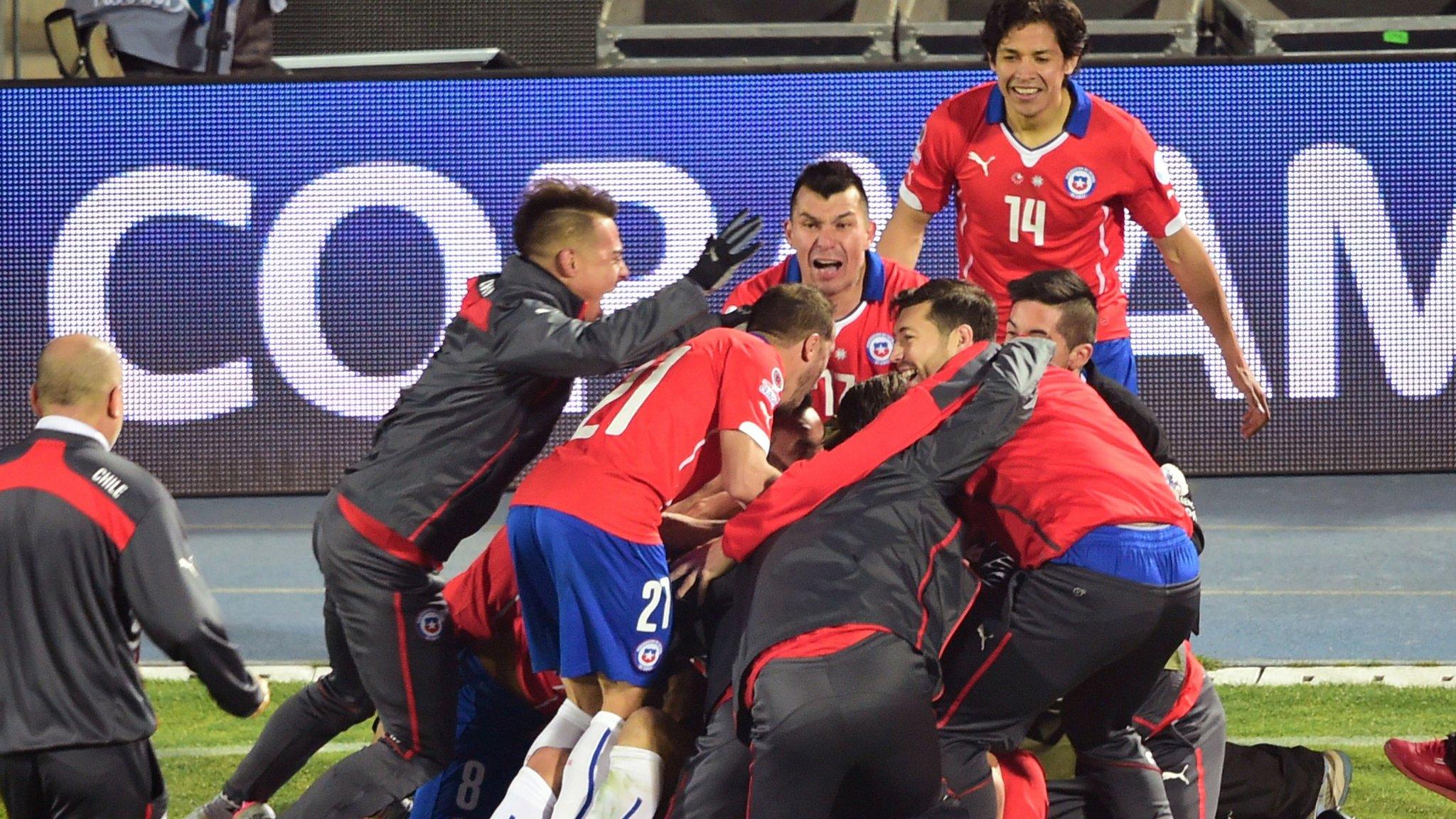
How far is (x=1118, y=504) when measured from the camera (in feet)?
13.6

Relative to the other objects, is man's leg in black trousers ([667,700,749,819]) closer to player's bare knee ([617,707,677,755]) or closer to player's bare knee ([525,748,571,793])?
player's bare knee ([617,707,677,755])

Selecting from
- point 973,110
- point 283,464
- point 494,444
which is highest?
point 973,110

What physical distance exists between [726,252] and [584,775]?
1358mm

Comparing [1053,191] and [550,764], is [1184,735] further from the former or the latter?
[1053,191]

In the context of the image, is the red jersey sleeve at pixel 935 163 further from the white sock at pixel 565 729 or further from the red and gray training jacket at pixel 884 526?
the white sock at pixel 565 729

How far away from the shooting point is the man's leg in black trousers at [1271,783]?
4.97 meters

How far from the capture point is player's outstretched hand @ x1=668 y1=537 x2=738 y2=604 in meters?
4.42

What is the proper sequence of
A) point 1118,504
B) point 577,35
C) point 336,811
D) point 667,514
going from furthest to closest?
point 577,35
point 667,514
point 336,811
point 1118,504

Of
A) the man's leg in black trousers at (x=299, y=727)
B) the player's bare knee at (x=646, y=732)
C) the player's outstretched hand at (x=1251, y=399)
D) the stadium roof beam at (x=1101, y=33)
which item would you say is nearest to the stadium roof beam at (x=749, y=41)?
the stadium roof beam at (x=1101, y=33)

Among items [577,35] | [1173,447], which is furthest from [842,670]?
[577,35]

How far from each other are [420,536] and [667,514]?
0.68 meters

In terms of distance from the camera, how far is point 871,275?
19.2ft

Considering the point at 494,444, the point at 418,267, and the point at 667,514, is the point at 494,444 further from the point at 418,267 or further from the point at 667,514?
the point at 418,267

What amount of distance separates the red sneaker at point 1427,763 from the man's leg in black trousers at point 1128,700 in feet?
4.22
